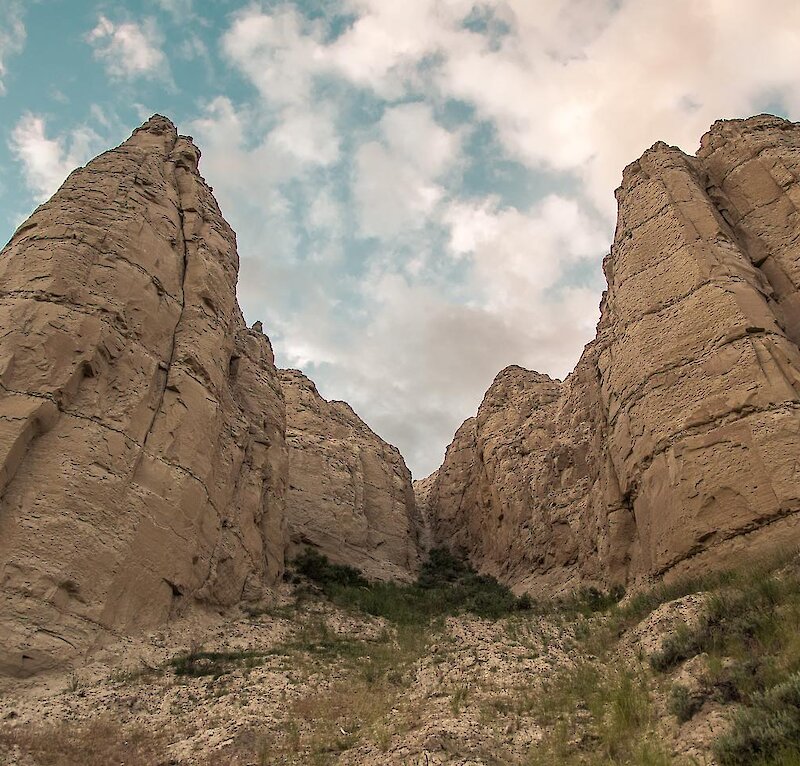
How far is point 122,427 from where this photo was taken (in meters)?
16.9

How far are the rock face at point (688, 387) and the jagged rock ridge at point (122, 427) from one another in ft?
41.2

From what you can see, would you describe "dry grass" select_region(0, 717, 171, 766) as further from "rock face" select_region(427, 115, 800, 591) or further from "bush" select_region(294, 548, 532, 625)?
"rock face" select_region(427, 115, 800, 591)

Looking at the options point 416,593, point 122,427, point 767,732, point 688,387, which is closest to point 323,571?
point 416,593

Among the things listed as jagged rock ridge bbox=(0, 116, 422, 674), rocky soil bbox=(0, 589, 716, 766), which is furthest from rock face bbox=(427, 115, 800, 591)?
jagged rock ridge bbox=(0, 116, 422, 674)

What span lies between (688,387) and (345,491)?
2287 cm

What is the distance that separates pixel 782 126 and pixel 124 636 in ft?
96.4

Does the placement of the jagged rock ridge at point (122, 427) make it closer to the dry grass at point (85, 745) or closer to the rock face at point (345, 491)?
the dry grass at point (85, 745)

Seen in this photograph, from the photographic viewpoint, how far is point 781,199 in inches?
863

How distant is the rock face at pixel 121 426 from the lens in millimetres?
14055

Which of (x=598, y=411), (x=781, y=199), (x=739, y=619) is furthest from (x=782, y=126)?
(x=739, y=619)

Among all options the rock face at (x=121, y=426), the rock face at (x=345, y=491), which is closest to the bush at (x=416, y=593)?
the rock face at (x=345, y=491)

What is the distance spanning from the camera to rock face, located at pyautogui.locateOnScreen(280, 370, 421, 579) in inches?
1277

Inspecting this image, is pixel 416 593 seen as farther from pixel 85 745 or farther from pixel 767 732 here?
pixel 767 732

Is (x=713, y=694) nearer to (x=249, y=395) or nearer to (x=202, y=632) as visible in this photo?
(x=202, y=632)
